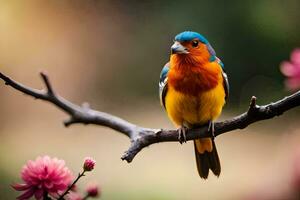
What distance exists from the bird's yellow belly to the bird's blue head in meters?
0.12

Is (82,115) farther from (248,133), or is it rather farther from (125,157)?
(248,133)

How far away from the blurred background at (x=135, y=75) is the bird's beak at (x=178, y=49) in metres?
2.86

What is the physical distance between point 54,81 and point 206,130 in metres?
5.63

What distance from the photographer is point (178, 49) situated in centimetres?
187

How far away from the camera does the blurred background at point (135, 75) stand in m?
5.39

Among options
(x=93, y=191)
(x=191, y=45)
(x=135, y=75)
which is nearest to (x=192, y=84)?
(x=191, y=45)

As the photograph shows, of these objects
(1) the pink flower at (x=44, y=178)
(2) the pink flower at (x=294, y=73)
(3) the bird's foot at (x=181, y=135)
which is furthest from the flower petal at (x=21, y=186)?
(2) the pink flower at (x=294, y=73)

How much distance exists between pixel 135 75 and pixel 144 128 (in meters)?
5.90

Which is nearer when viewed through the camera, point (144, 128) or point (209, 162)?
point (144, 128)

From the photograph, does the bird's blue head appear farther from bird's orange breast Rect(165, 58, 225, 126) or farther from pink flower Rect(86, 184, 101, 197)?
pink flower Rect(86, 184, 101, 197)

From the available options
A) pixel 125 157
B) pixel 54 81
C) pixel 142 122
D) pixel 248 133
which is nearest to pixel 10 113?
pixel 54 81

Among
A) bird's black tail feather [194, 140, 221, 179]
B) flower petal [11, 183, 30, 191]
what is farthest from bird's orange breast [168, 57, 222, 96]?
flower petal [11, 183, 30, 191]

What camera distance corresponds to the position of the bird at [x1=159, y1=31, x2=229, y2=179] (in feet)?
6.15

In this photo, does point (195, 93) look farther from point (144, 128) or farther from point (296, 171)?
point (296, 171)
